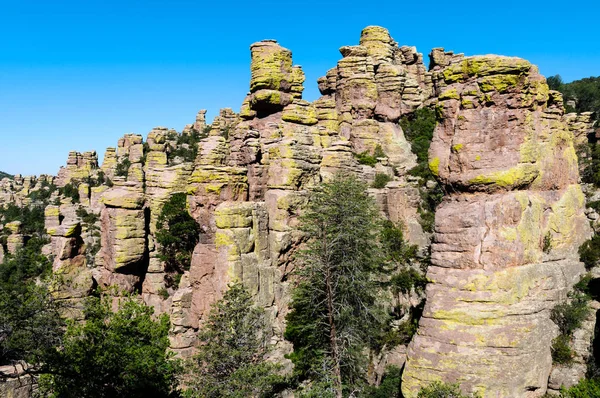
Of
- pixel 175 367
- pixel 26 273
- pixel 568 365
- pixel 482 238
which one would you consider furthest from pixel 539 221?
pixel 26 273

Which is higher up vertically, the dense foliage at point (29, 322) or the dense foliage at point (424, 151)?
the dense foliage at point (424, 151)

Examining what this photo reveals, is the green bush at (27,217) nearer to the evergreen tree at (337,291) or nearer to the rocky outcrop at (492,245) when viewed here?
the evergreen tree at (337,291)

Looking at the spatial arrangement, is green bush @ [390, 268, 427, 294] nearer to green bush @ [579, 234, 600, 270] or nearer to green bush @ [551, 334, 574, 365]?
green bush @ [579, 234, 600, 270]

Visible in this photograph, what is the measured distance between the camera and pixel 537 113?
14.0 metres

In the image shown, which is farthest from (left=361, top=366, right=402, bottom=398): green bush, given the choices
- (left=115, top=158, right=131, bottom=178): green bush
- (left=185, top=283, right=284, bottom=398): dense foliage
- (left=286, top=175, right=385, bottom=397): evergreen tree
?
(left=115, top=158, right=131, bottom=178): green bush

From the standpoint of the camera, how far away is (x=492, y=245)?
43.7ft

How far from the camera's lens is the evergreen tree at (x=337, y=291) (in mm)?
19781

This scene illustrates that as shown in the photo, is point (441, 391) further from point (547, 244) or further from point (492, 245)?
point (547, 244)

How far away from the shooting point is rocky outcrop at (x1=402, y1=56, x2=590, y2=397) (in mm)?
12812

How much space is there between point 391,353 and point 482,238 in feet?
32.8

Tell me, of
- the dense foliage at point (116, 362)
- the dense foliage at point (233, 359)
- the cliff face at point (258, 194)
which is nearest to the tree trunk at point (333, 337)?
the dense foliage at point (233, 359)

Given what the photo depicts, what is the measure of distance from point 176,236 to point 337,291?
13.2 meters

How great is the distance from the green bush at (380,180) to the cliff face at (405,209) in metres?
0.55

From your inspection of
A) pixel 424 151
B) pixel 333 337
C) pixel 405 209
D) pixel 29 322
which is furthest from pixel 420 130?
pixel 29 322
